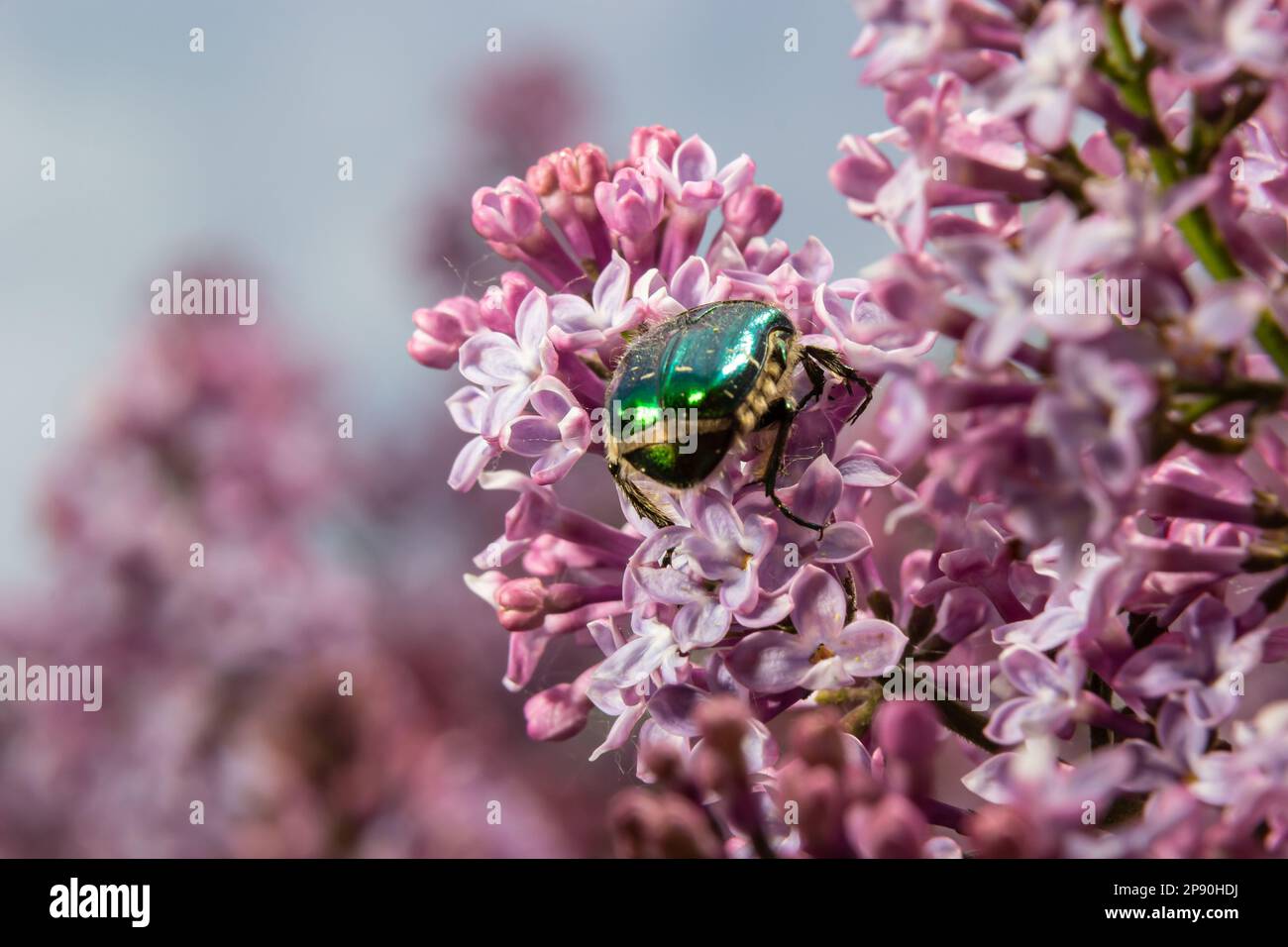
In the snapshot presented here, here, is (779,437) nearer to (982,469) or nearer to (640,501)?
(640,501)

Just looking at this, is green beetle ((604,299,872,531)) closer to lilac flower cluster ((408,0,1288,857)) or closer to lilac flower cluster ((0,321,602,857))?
lilac flower cluster ((408,0,1288,857))

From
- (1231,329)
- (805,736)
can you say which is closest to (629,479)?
(805,736)

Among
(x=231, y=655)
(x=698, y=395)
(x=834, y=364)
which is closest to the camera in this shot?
(x=698, y=395)

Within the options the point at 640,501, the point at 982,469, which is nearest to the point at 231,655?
the point at 640,501

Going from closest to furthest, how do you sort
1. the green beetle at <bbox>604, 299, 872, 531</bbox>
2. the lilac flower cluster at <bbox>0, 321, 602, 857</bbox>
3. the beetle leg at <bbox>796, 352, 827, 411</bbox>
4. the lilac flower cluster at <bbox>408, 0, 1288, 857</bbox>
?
the lilac flower cluster at <bbox>408, 0, 1288, 857</bbox>, the green beetle at <bbox>604, 299, 872, 531</bbox>, the beetle leg at <bbox>796, 352, 827, 411</bbox>, the lilac flower cluster at <bbox>0, 321, 602, 857</bbox>

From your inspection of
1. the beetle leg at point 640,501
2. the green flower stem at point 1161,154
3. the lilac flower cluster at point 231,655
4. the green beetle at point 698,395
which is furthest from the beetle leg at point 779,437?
the lilac flower cluster at point 231,655

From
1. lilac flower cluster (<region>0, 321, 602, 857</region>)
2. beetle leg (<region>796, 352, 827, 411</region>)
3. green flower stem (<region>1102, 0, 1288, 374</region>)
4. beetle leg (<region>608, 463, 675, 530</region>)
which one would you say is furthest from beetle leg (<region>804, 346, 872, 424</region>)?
lilac flower cluster (<region>0, 321, 602, 857</region>)

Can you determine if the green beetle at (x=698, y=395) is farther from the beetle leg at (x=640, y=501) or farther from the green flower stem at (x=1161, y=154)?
the green flower stem at (x=1161, y=154)
